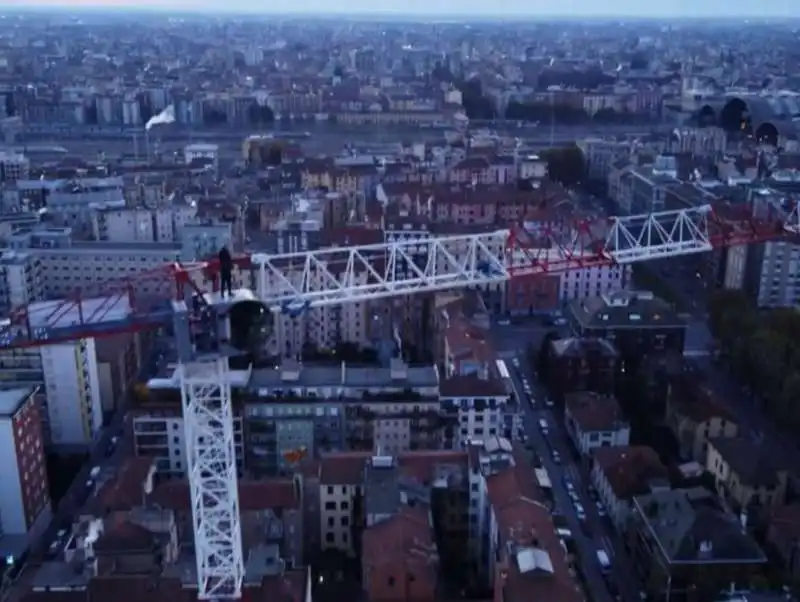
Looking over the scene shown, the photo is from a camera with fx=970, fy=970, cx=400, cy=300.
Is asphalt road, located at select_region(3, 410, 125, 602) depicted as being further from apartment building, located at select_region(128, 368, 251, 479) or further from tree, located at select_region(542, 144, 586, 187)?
tree, located at select_region(542, 144, 586, 187)

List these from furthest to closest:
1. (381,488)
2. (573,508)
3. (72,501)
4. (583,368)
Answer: (583,368)
(72,501)
(573,508)
(381,488)

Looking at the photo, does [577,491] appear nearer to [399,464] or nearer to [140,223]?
[399,464]

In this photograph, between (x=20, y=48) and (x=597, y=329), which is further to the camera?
(x=20, y=48)

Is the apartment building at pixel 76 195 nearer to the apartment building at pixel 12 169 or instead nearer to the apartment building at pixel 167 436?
the apartment building at pixel 12 169

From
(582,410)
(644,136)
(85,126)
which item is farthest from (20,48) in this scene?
(582,410)

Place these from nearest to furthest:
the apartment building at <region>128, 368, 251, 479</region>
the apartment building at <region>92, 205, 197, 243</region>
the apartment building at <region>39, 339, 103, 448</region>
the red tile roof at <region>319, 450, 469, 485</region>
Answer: the red tile roof at <region>319, 450, 469, 485</region>, the apartment building at <region>128, 368, 251, 479</region>, the apartment building at <region>39, 339, 103, 448</region>, the apartment building at <region>92, 205, 197, 243</region>

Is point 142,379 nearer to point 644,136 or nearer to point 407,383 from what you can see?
point 407,383

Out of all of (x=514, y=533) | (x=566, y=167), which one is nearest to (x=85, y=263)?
(x=514, y=533)

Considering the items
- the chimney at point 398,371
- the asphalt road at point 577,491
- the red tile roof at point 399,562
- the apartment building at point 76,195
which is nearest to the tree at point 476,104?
the apartment building at point 76,195

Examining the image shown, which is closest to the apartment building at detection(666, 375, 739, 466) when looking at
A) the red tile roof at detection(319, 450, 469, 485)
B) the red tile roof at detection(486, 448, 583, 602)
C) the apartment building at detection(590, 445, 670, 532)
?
the apartment building at detection(590, 445, 670, 532)
